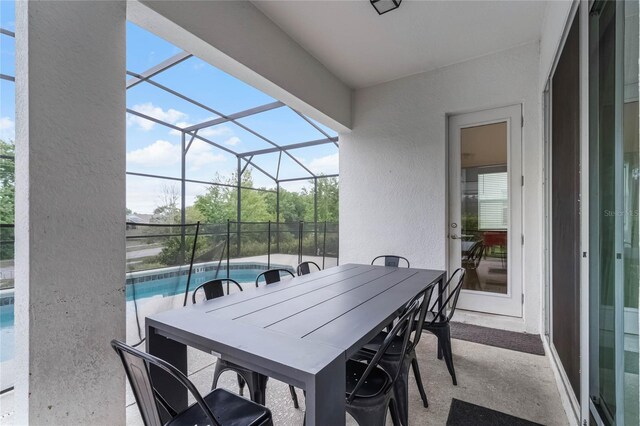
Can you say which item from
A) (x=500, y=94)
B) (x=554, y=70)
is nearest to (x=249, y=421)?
(x=554, y=70)

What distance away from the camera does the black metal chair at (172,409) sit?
879 millimetres

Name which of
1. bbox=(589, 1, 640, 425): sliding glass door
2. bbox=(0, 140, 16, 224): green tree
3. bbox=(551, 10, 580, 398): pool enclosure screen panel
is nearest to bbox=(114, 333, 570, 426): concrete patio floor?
bbox=(551, 10, 580, 398): pool enclosure screen panel

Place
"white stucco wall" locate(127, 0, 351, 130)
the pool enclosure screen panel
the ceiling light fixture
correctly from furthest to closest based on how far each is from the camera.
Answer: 1. the ceiling light fixture
2. "white stucco wall" locate(127, 0, 351, 130)
3. the pool enclosure screen panel

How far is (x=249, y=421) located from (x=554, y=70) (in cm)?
312

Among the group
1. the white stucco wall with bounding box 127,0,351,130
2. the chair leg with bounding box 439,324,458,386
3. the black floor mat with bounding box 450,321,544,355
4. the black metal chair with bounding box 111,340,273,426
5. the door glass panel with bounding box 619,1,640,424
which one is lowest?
the black floor mat with bounding box 450,321,544,355

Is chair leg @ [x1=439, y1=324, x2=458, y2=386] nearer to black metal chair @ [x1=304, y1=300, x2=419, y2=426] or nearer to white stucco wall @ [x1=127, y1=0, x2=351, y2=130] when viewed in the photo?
black metal chair @ [x1=304, y1=300, x2=419, y2=426]

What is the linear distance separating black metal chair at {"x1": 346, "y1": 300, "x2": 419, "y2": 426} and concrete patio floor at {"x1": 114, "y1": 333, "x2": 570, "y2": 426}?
52 cm

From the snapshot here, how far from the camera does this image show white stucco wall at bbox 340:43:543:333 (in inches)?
120

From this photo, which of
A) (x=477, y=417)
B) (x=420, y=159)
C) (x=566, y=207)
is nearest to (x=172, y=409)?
(x=477, y=417)

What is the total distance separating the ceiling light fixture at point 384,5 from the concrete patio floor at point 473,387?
308 cm

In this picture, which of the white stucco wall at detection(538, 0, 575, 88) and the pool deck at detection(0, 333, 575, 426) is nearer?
the pool deck at detection(0, 333, 575, 426)

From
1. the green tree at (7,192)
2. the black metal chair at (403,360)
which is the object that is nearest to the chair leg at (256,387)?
the black metal chair at (403,360)

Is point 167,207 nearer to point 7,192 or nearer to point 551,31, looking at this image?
point 7,192

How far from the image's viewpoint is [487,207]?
3.36 meters
